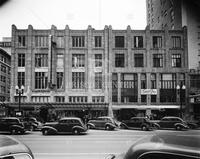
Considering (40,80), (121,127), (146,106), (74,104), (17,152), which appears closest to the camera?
(17,152)

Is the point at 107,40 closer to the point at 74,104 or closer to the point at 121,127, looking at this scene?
the point at 74,104

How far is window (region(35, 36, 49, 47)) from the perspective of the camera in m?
31.1

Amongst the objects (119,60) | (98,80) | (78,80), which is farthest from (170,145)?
(119,60)

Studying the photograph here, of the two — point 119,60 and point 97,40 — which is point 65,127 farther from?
point 97,40

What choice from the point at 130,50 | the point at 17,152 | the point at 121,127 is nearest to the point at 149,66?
the point at 130,50

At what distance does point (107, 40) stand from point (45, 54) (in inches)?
367

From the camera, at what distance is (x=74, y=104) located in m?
26.4

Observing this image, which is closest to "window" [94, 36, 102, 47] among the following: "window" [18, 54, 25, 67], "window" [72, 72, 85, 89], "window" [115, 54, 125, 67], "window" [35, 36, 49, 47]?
"window" [115, 54, 125, 67]

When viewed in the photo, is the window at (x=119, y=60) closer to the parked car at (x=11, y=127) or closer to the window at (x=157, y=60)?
the window at (x=157, y=60)

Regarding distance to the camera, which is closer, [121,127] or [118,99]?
[121,127]

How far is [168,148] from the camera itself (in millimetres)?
1620

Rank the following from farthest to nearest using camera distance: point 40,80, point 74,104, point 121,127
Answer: point 40,80, point 74,104, point 121,127

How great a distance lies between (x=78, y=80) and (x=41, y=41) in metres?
7.90

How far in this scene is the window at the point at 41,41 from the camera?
31141 mm
